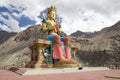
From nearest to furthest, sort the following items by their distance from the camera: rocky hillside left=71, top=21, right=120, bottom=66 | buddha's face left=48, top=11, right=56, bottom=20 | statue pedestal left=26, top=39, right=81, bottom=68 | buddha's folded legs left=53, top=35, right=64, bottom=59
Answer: statue pedestal left=26, top=39, right=81, bottom=68 → buddha's folded legs left=53, top=35, right=64, bottom=59 → buddha's face left=48, top=11, right=56, bottom=20 → rocky hillside left=71, top=21, right=120, bottom=66

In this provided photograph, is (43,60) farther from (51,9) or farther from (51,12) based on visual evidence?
(51,9)

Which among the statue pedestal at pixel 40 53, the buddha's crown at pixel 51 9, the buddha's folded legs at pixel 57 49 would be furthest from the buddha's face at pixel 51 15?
the statue pedestal at pixel 40 53

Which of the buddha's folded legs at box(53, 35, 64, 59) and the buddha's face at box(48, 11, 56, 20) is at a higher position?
the buddha's face at box(48, 11, 56, 20)

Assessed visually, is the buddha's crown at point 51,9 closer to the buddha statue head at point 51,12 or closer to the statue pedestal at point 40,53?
the buddha statue head at point 51,12

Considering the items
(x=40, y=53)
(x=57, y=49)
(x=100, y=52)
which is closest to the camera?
(x=40, y=53)

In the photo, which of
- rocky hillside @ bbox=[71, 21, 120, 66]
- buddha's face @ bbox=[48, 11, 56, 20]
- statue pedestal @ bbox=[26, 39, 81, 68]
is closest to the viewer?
statue pedestal @ bbox=[26, 39, 81, 68]

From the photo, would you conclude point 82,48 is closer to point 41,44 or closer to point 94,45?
point 94,45

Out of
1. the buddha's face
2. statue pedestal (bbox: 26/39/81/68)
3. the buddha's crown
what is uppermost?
the buddha's crown

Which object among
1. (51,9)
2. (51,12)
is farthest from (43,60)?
(51,9)

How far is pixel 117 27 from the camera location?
2943 inches

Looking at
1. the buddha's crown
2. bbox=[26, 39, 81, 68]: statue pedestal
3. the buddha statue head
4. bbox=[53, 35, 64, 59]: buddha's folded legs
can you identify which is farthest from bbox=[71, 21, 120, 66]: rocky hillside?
bbox=[26, 39, 81, 68]: statue pedestal

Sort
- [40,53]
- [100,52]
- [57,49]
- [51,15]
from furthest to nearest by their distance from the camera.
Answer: [100,52] < [51,15] < [57,49] < [40,53]

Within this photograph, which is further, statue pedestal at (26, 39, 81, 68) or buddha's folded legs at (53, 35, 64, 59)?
buddha's folded legs at (53, 35, 64, 59)

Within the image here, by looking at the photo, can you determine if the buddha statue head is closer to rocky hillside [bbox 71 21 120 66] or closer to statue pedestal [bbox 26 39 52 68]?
statue pedestal [bbox 26 39 52 68]
